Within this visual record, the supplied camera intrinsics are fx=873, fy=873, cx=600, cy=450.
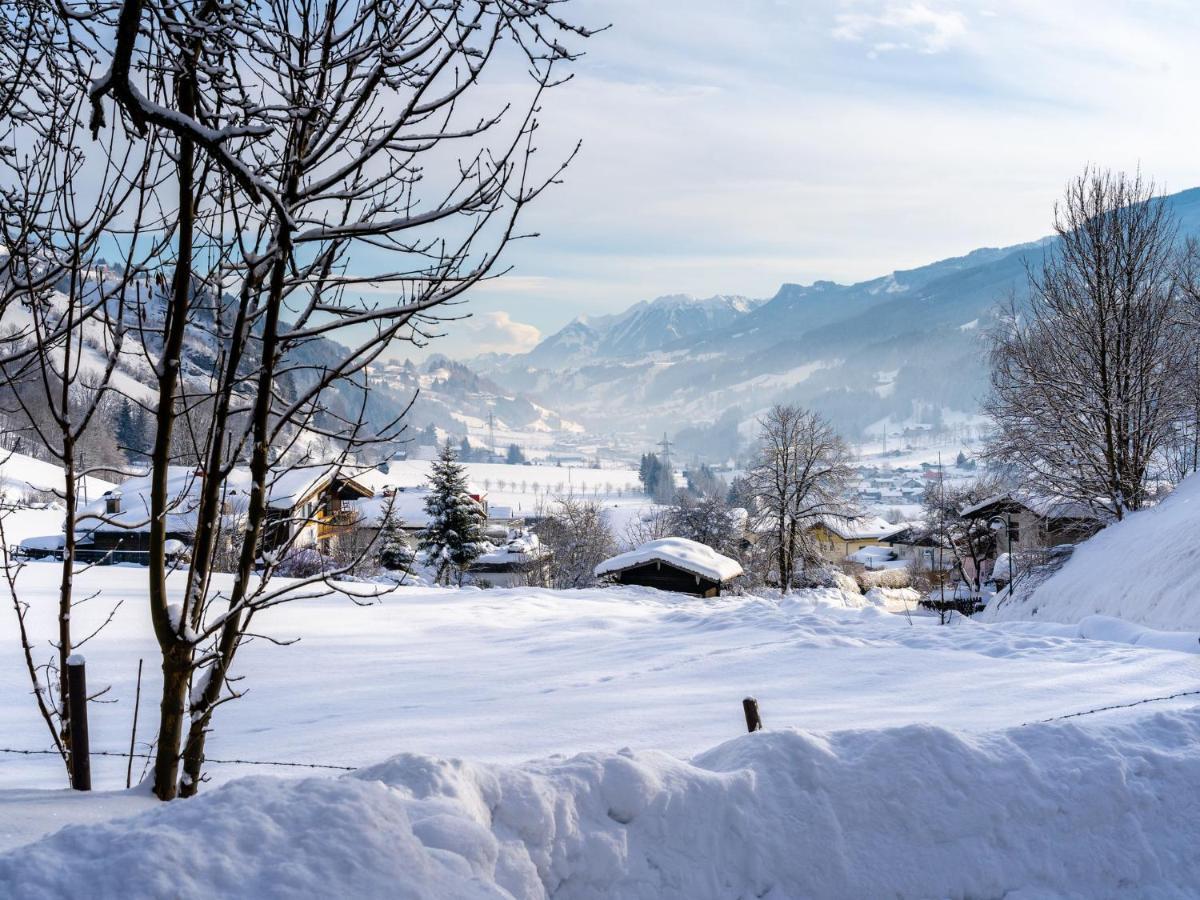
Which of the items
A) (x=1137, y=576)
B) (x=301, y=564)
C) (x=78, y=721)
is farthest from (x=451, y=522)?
(x=78, y=721)

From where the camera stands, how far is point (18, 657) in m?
10.4

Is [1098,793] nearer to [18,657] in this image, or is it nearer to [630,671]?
[630,671]

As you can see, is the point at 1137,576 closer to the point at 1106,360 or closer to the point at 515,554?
the point at 1106,360

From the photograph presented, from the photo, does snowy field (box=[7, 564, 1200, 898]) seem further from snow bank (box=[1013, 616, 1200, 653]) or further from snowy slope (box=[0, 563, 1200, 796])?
snow bank (box=[1013, 616, 1200, 653])

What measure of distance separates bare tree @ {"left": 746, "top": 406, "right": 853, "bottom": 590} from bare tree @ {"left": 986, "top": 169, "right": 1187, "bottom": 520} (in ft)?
47.3

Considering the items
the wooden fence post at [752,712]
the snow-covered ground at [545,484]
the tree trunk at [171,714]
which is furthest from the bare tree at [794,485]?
the snow-covered ground at [545,484]

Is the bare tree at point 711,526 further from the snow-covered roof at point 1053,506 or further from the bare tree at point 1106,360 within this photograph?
the bare tree at point 1106,360

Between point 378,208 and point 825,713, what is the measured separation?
20.1 ft

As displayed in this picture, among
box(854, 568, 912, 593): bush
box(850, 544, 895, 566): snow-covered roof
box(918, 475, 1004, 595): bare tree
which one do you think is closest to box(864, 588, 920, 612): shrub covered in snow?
box(918, 475, 1004, 595): bare tree

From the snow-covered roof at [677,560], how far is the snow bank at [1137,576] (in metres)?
9.92

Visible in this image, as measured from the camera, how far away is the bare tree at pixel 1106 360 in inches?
725

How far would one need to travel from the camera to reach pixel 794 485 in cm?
3459

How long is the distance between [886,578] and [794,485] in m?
23.9

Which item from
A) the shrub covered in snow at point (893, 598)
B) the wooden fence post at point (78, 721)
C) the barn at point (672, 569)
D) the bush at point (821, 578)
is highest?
the wooden fence post at point (78, 721)
